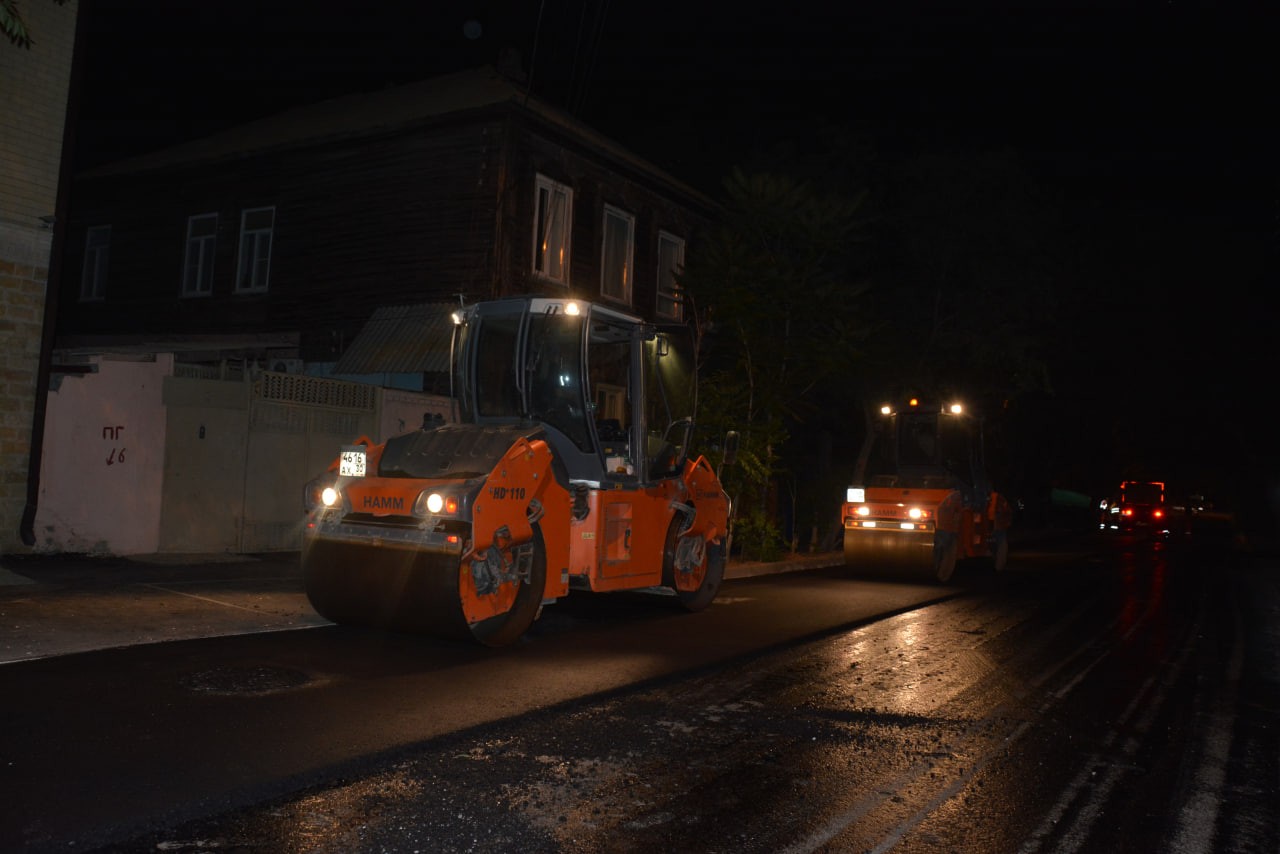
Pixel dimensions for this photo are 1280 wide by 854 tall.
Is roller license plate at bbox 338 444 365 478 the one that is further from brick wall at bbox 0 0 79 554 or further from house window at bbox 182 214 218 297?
house window at bbox 182 214 218 297

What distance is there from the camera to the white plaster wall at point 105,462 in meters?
13.1

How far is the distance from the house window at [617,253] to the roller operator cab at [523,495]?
39.3 feet

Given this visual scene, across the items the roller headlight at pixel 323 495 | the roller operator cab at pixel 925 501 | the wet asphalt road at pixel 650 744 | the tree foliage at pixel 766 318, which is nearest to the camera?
the wet asphalt road at pixel 650 744

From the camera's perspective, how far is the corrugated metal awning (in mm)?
19203

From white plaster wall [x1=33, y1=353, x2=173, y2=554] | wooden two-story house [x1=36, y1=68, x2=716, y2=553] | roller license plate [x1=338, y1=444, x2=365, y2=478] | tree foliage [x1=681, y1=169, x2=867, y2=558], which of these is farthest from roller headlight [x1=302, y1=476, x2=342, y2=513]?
tree foliage [x1=681, y1=169, x2=867, y2=558]

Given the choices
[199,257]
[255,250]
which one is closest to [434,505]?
[255,250]

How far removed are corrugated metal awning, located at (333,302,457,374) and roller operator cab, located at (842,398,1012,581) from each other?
7.94m

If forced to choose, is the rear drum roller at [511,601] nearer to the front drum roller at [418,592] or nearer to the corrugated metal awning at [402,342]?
the front drum roller at [418,592]

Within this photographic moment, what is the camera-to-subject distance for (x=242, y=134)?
25.9 metres

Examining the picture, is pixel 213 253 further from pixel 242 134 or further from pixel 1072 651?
pixel 1072 651

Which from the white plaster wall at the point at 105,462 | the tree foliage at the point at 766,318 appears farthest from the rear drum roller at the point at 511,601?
the tree foliage at the point at 766,318

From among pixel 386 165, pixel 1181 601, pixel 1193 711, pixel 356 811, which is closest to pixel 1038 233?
pixel 1181 601

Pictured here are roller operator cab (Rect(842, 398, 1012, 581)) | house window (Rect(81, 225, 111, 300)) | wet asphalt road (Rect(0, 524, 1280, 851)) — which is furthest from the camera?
house window (Rect(81, 225, 111, 300))

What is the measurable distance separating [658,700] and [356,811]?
2.79 meters
